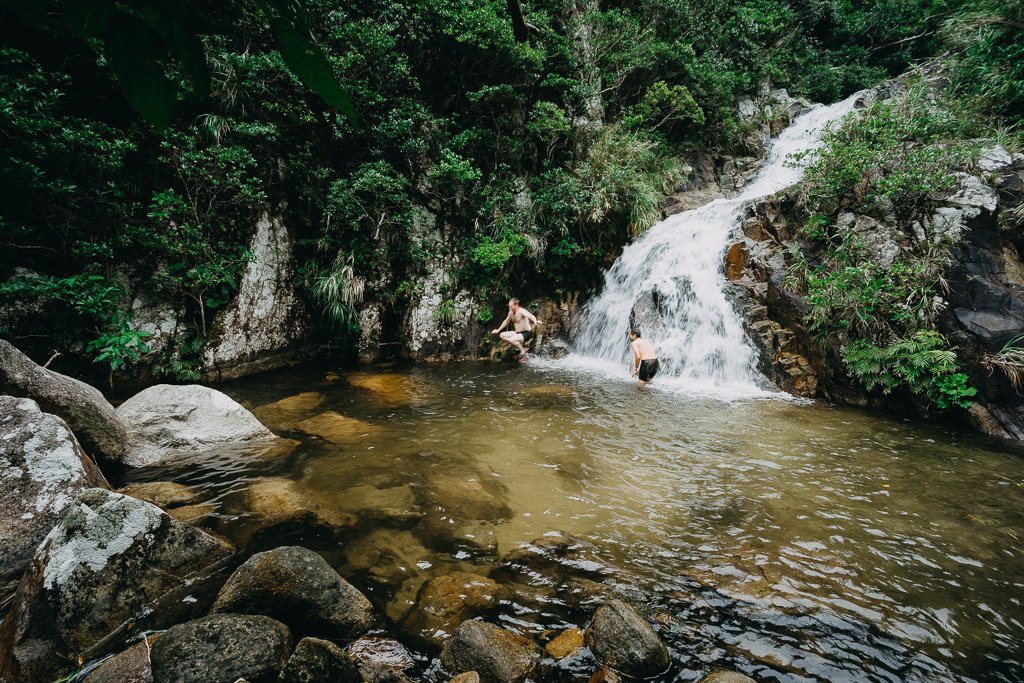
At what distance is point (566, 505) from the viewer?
3768mm

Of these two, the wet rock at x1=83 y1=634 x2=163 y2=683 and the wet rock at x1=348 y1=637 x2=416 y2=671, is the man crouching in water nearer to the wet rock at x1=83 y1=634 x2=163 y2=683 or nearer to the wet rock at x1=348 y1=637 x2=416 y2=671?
the wet rock at x1=348 y1=637 x2=416 y2=671

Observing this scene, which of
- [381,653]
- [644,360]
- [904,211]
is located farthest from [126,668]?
[904,211]

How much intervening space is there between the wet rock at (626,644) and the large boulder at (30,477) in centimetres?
368

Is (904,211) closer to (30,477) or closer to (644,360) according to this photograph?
(644,360)

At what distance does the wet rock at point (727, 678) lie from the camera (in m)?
2.01

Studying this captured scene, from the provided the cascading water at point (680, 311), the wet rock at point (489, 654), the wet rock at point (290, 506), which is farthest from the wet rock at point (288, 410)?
the cascading water at point (680, 311)

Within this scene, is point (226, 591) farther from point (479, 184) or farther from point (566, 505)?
point (479, 184)

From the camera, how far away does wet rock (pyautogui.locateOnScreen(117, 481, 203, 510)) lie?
360 centimetres

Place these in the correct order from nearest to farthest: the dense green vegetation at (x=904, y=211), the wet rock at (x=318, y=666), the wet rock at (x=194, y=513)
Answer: the wet rock at (x=318, y=666) → the wet rock at (x=194, y=513) → the dense green vegetation at (x=904, y=211)

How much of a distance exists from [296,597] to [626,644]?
194cm

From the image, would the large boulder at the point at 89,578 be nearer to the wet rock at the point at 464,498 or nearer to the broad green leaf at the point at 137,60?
the wet rock at the point at 464,498

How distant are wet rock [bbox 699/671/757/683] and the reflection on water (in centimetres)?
20

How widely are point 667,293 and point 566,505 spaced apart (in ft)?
21.6

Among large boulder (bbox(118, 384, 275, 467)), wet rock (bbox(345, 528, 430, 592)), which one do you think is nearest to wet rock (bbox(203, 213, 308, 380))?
large boulder (bbox(118, 384, 275, 467))
